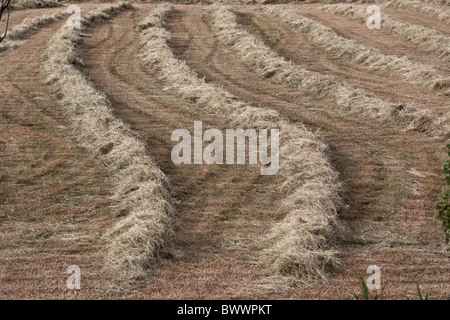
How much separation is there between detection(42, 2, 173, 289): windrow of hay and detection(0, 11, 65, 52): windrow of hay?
3.57m

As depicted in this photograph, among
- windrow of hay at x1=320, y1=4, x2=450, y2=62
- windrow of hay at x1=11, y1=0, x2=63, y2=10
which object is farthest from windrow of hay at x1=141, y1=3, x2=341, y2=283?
windrow of hay at x1=11, y1=0, x2=63, y2=10

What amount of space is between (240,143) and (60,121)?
11.6 ft

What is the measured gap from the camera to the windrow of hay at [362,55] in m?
13.4

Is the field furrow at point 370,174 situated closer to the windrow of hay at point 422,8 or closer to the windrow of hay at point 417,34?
the windrow of hay at point 417,34

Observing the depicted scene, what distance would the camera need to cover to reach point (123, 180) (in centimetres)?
764

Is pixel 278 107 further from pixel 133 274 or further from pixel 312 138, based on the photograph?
pixel 133 274

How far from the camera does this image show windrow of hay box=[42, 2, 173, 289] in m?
5.53

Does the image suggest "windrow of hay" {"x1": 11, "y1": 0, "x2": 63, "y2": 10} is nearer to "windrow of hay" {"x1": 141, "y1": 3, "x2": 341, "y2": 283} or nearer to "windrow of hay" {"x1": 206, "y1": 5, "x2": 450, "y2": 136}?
"windrow of hay" {"x1": 206, "y1": 5, "x2": 450, "y2": 136}

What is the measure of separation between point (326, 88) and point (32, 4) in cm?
1813

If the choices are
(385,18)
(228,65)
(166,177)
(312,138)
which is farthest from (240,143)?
(385,18)

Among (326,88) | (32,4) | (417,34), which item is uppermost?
(32,4)

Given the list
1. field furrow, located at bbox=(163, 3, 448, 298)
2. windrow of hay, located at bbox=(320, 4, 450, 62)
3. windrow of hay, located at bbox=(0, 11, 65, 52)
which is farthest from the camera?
windrow of hay, located at bbox=(0, 11, 65, 52)

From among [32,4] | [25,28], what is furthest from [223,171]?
[32,4]

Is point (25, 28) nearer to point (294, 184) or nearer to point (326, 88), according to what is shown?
point (326, 88)
